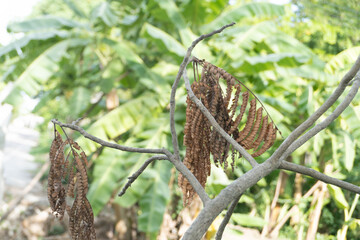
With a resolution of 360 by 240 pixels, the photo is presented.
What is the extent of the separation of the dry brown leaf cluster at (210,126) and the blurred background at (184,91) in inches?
72.8

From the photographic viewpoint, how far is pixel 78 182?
3.25 ft

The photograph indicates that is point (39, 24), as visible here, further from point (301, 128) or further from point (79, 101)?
point (301, 128)

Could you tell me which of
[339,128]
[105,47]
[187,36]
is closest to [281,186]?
[339,128]

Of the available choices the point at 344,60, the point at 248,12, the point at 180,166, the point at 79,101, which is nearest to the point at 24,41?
the point at 79,101

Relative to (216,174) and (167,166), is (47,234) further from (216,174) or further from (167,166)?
(216,174)

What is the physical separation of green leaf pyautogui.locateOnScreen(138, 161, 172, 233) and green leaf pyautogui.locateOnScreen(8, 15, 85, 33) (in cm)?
208

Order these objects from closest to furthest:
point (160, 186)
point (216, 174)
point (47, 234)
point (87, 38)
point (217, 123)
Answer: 1. point (217, 123)
2. point (216, 174)
3. point (160, 186)
4. point (87, 38)
5. point (47, 234)

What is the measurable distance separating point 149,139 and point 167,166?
12.1 inches

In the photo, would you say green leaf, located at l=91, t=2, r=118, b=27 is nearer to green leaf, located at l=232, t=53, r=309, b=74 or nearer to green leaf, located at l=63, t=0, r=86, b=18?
green leaf, located at l=63, t=0, r=86, b=18

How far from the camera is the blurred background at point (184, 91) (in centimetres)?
359

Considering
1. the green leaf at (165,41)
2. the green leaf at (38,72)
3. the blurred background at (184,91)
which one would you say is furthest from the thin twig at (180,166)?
the green leaf at (38,72)

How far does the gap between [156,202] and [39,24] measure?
8.02 feet

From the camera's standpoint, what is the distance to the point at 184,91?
3.76 metres

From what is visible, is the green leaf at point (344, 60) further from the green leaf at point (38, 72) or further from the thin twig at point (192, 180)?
the thin twig at point (192, 180)
